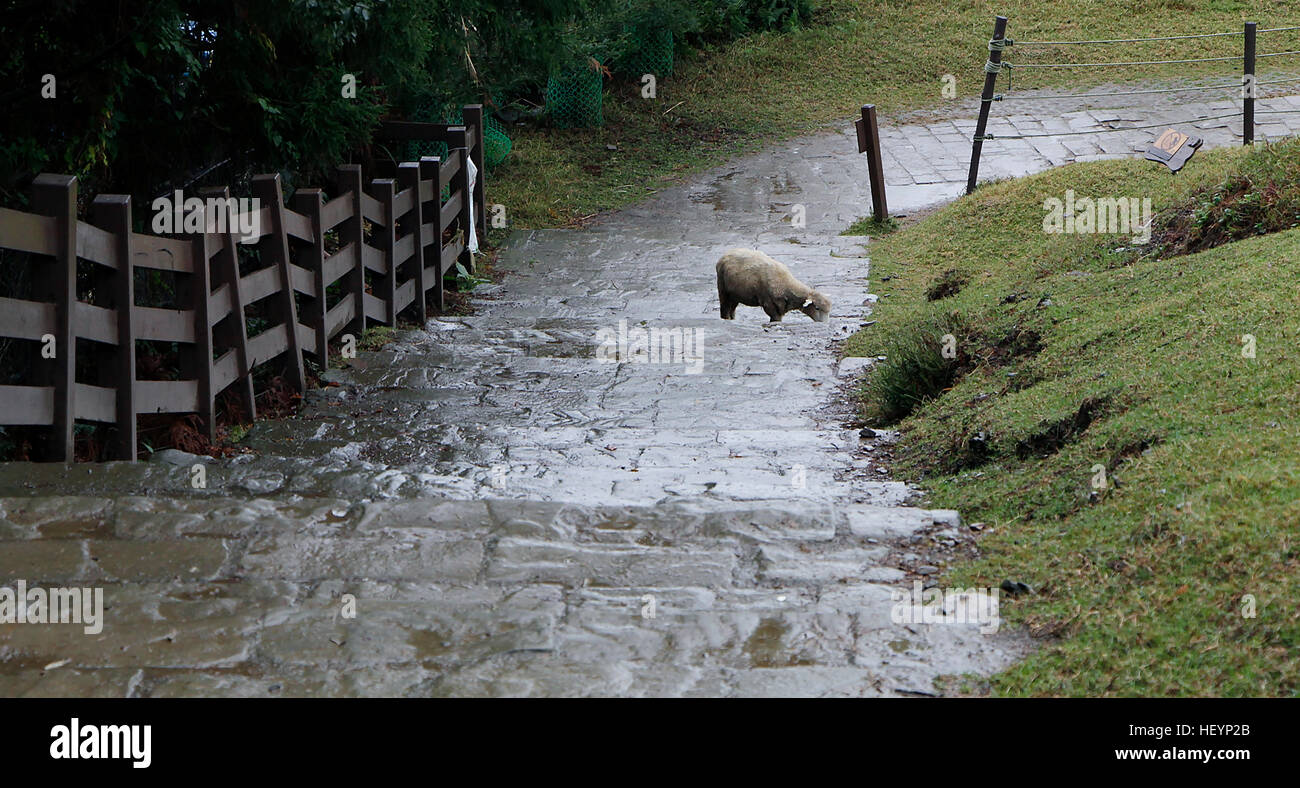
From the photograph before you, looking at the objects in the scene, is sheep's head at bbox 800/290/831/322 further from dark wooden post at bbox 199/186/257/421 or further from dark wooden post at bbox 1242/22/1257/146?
dark wooden post at bbox 1242/22/1257/146

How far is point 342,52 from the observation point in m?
8.16

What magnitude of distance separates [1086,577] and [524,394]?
446cm

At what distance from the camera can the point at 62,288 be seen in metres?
5.35

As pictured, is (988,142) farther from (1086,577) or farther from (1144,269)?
(1086,577)

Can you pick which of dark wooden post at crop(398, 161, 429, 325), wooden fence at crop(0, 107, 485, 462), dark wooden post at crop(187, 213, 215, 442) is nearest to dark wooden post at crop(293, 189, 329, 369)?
wooden fence at crop(0, 107, 485, 462)

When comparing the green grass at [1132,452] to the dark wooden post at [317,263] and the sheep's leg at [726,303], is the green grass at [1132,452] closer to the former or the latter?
the sheep's leg at [726,303]

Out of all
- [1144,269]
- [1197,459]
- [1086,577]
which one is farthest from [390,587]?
[1144,269]

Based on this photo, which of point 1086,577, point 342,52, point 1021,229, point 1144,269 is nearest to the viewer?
point 1086,577

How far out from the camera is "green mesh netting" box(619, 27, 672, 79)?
1894cm

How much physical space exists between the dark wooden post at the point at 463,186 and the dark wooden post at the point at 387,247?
1.79 m

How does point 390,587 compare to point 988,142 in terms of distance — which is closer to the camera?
point 390,587

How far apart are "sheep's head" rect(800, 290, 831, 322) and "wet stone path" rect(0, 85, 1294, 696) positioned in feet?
5.00

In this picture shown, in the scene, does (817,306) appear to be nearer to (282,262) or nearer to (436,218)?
(436,218)

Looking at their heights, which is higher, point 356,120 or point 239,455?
point 356,120
